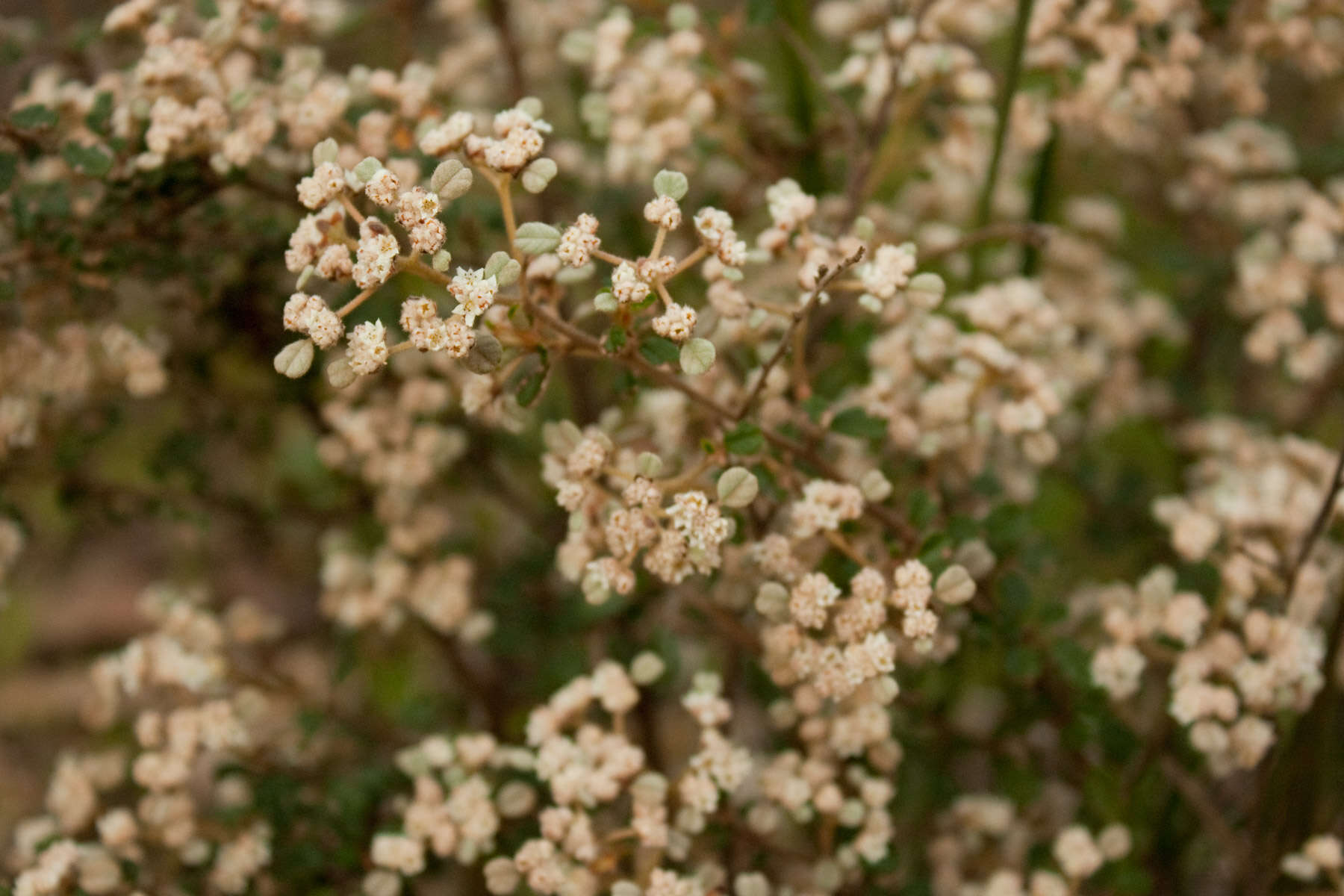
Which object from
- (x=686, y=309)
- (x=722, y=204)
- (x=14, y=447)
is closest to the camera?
(x=686, y=309)

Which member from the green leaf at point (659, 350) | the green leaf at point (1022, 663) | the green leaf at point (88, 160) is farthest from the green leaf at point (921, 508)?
the green leaf at point (88, 160)

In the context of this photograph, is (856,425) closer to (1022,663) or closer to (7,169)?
(1022,663)

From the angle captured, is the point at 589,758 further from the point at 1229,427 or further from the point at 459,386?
the point at 1229,427

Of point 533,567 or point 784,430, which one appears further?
point 533,567

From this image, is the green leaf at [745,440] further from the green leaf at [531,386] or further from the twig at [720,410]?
the green leaf at [531,386]

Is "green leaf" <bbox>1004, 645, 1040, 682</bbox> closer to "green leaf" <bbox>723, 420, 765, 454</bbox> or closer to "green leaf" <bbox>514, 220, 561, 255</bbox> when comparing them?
"green leaf" <bbox>723, 420, 765, 454</bbox>

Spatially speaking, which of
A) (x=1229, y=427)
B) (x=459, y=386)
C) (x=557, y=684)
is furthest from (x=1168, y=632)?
(x=459, y=386)

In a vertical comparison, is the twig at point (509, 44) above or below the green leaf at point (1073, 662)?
above

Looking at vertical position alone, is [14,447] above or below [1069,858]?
above

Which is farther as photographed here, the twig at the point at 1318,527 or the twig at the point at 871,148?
the twig at the point at 871,148
